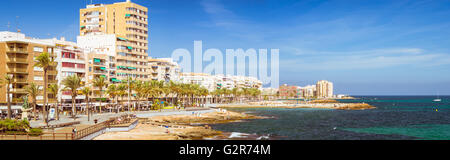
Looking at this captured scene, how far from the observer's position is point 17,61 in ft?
263

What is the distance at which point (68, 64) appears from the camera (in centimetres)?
9031

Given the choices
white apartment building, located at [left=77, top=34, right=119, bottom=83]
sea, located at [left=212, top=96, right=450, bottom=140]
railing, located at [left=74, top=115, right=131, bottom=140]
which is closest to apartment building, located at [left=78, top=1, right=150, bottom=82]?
white apartment building, located at [left=77, top=34, right=119, bottom=83]

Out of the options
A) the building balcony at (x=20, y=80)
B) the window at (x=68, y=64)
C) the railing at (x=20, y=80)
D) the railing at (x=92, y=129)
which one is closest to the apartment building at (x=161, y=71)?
the window at (x=68, y=64)

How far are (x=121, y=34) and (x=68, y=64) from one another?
109 ft

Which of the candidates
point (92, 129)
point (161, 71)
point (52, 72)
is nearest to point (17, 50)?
point (52, 72)

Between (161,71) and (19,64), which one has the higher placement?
(161,71)

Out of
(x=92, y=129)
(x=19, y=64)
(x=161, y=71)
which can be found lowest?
(x=92, y=129)

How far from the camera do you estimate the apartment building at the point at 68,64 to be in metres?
88.1

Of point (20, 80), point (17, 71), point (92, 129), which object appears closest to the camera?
point (92, 129)

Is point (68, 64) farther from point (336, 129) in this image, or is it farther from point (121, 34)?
point (336, 129)

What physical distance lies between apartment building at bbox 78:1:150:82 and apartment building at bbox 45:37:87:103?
14755 millimetres
